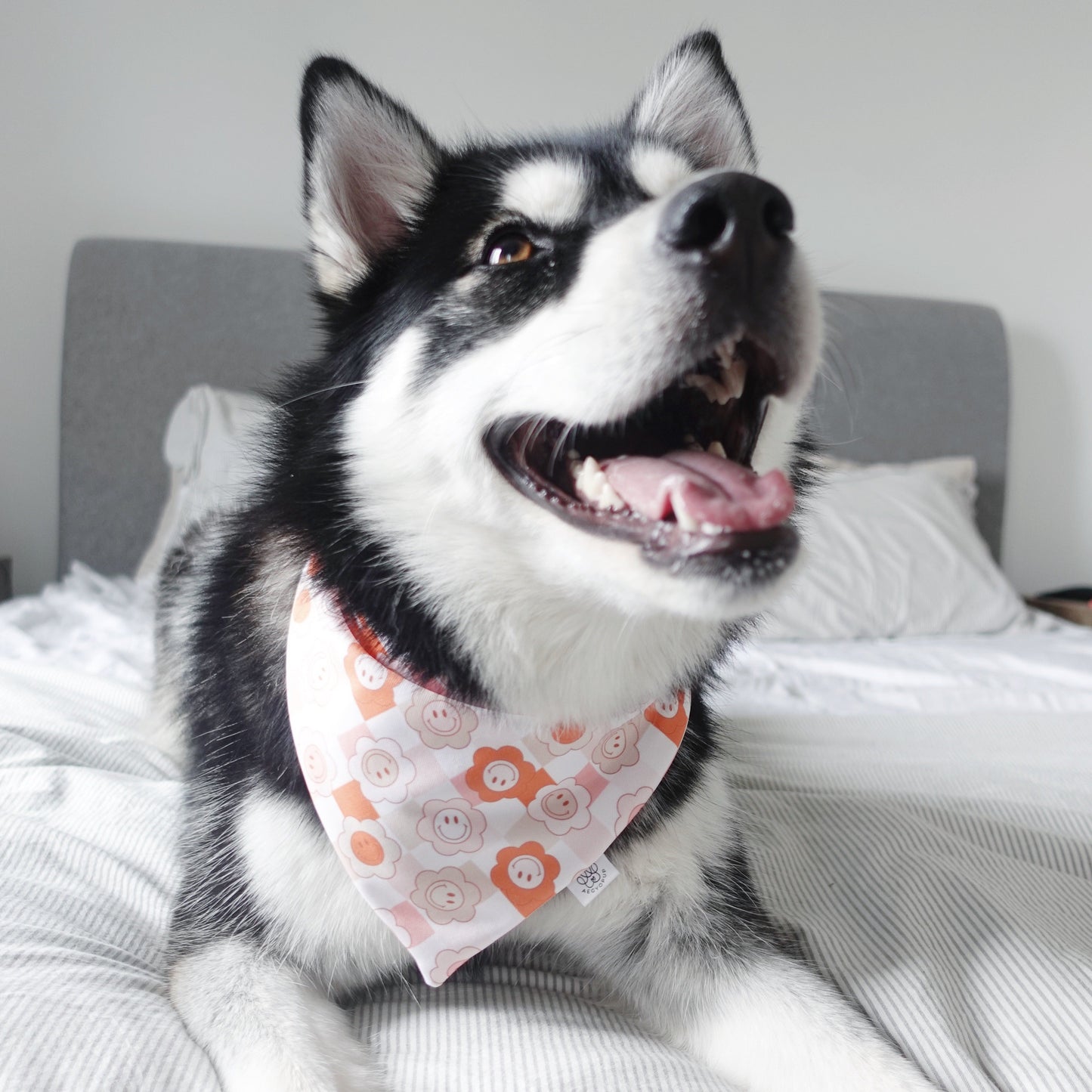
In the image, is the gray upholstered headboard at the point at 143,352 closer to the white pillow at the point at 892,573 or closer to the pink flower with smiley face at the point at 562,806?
the white pillow at the point at 892,573

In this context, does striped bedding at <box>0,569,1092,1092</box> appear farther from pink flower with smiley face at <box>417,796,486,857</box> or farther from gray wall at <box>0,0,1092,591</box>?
gray wall at <box>0,0,1092,591</box>

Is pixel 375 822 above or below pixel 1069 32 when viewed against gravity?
below

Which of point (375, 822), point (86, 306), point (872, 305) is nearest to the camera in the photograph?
point (375, 822)

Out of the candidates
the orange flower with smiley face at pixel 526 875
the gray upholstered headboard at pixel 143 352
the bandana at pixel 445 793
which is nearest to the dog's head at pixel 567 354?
the bandana at pixel 445 793

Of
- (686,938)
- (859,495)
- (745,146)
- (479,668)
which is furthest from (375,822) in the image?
(859,495)

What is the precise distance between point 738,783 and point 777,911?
36cm

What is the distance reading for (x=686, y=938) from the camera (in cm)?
90

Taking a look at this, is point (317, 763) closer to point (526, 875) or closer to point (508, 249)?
point (526, 875)

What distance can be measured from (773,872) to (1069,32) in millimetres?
A: 3822

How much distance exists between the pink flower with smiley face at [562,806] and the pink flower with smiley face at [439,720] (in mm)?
104

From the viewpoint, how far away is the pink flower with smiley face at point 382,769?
0.88 m

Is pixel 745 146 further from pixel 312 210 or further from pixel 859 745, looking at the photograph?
pixel 859 745

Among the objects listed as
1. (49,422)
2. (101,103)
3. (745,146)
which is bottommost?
(49,422)

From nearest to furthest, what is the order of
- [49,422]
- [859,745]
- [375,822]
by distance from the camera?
1. [375,822]
2. [859,745]
3. [49,422]
